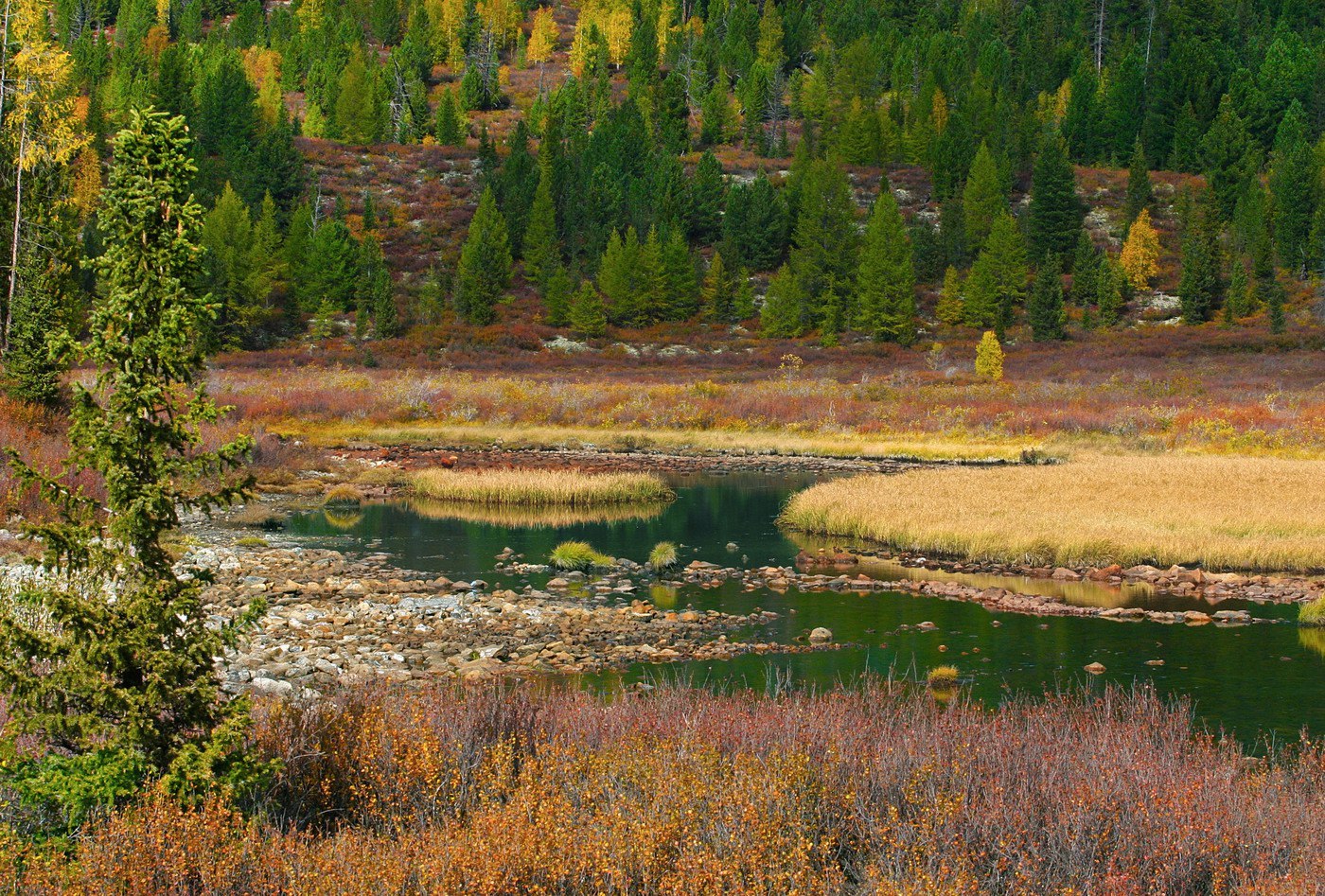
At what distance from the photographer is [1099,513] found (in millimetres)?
27391

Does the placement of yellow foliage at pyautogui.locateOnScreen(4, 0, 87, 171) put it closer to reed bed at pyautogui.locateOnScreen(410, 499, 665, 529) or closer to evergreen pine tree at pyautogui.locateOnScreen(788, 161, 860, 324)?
reed bed at pyautogui.locateOnScreen(410, 499, 665, 529)

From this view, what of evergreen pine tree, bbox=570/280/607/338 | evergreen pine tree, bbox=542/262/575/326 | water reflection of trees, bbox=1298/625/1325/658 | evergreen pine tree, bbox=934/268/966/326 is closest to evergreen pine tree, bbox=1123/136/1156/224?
evergreen pine tree, bbox=934/268/966/326

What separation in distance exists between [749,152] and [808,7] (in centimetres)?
5237

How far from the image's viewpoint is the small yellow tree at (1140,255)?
98.9 metres

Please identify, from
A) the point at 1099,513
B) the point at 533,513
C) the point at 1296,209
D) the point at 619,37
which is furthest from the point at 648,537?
the point at 619,37

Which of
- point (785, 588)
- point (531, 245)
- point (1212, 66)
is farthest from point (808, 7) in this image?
point (785, 588)

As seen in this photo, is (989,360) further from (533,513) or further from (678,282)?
(533,513)

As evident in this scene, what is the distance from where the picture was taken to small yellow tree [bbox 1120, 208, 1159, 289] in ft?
325

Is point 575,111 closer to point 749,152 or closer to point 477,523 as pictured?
point 749,152

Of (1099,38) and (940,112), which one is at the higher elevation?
(1099,38)

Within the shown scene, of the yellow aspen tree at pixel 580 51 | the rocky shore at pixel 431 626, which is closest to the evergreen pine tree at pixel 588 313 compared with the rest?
the rocky shore at pixel 431 626

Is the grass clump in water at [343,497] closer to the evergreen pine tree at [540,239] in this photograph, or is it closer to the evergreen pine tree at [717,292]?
the evergreen pine tree at [717,292]

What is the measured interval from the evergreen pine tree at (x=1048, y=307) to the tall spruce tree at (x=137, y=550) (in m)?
87.2

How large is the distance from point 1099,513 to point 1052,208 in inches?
3276
